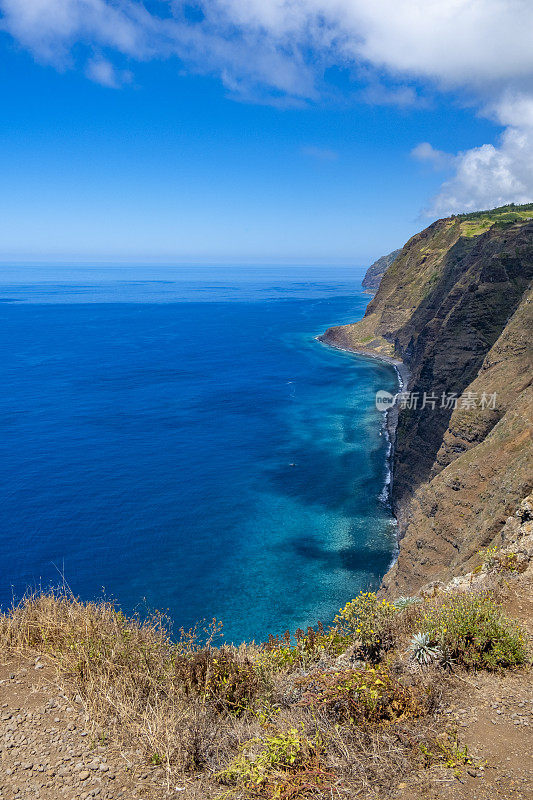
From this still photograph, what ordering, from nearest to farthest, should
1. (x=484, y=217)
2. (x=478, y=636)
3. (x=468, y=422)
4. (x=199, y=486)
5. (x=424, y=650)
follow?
(x=478, y=636)
(x=424, y=650)
(x=468, y=422)
(x=199, y=486)
(x=484, y=217)

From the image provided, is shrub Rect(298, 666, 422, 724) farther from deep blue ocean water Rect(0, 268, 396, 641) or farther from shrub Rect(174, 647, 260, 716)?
deep blue ocean water Rect(0, 268, 396, 641)

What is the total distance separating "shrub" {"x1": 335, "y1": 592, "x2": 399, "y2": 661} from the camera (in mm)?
9734

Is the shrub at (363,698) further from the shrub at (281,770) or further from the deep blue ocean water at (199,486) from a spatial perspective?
the deep blue ocean water at (199,486)

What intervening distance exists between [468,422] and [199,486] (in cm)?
2923

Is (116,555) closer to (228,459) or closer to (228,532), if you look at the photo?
(228,532)

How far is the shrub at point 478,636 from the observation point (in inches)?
326

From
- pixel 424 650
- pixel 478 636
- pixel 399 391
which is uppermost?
pixel 478 636

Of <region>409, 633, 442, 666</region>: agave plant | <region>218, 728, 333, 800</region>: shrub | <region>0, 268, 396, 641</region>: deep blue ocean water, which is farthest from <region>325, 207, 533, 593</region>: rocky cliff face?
<region>218, 728, 333, 800</region>: shrub

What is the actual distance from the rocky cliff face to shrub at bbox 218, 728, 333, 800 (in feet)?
48.5

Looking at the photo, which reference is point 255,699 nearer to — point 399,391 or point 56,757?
point 56,757

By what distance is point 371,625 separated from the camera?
10.0m

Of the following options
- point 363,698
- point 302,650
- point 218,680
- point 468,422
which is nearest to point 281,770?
point 363,698

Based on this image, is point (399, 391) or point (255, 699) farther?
point (399, 391)

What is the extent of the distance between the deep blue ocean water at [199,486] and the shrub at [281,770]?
13967 mm
